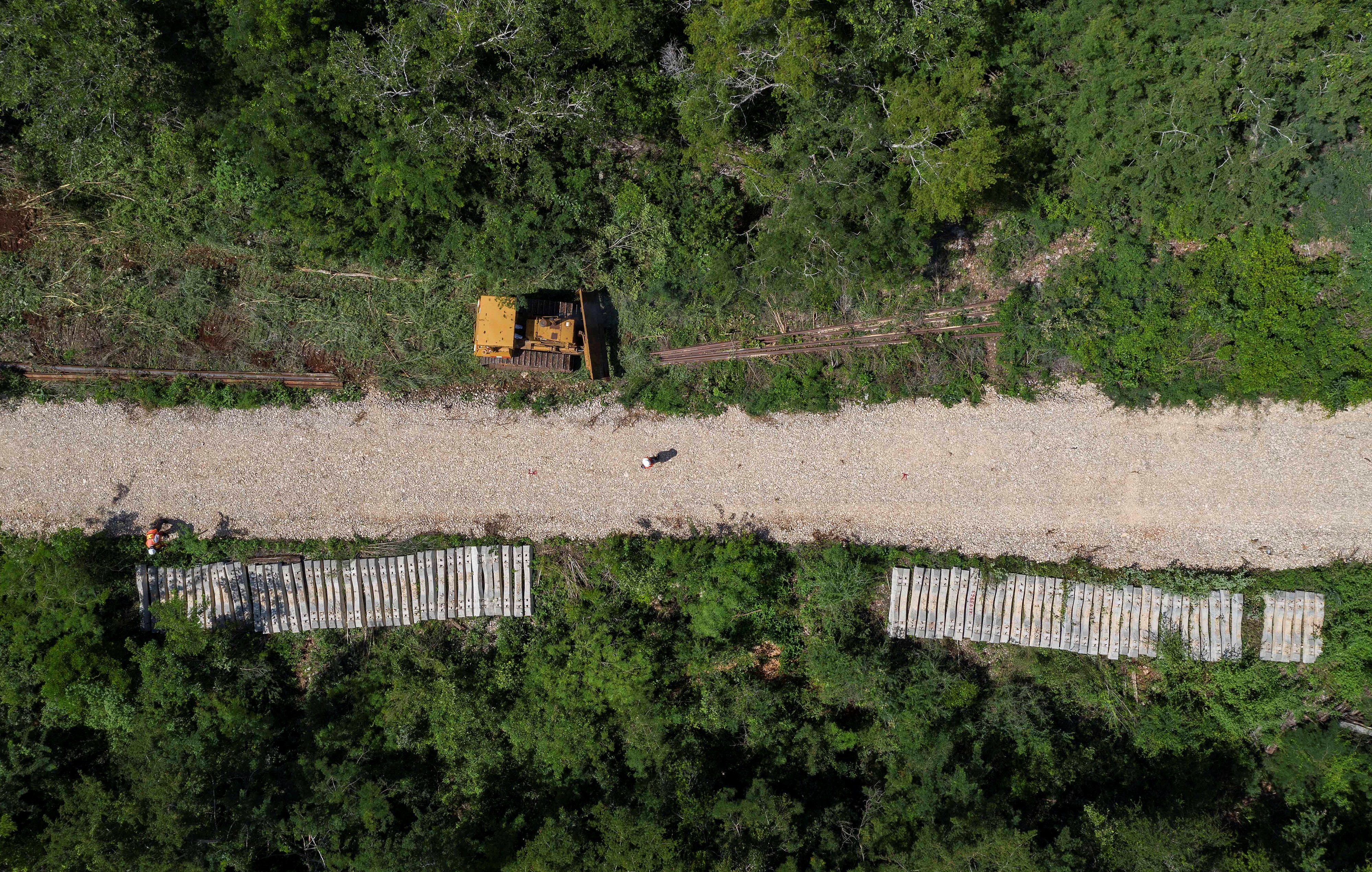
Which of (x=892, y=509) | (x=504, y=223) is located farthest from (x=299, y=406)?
(x=892, y=509)

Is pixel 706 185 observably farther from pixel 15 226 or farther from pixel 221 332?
pixel 15 226

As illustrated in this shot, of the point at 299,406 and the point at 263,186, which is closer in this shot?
the point at 263,186

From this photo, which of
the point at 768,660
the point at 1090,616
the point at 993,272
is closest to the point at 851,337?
the point at 993,272

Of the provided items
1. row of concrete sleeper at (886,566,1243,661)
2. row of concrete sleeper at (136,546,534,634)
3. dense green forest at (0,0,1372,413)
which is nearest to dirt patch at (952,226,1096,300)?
dense green forest at (0,0,1372,413)

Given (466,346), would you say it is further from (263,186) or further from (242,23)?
(242,23)

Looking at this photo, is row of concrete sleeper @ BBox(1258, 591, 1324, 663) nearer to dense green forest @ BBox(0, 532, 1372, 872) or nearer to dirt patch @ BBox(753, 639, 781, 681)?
dense green forest @ BBox(0, 532, 1372, 872)

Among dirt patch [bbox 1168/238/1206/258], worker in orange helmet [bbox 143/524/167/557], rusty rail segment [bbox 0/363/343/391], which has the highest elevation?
dirt patch [bbox 1168/238/1206/258]

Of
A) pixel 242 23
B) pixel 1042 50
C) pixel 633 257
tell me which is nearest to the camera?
pixel 242 23

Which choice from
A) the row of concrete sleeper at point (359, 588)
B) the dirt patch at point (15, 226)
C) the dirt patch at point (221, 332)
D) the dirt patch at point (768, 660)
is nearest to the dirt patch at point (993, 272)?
the dirt patch at point (768, 660)
